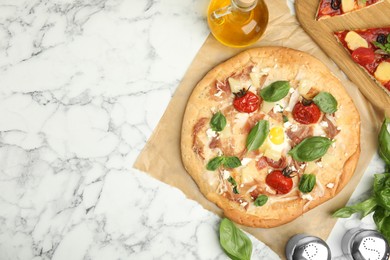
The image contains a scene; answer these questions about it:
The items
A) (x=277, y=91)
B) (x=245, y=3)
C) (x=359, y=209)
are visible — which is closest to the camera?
(x=245, y=3)

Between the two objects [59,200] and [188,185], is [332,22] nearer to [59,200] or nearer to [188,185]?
[188,185]

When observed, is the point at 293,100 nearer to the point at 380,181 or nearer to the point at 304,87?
the point at 304,87

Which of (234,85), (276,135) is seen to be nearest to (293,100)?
(276,135)

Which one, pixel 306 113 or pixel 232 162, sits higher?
pixel 306 113

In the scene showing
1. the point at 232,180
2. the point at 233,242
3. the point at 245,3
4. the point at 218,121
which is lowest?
the point at 233,242

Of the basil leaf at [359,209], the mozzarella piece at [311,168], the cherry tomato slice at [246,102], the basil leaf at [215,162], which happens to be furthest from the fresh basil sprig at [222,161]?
the basil leaf at [359,209]

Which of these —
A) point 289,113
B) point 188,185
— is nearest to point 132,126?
point 188,185
